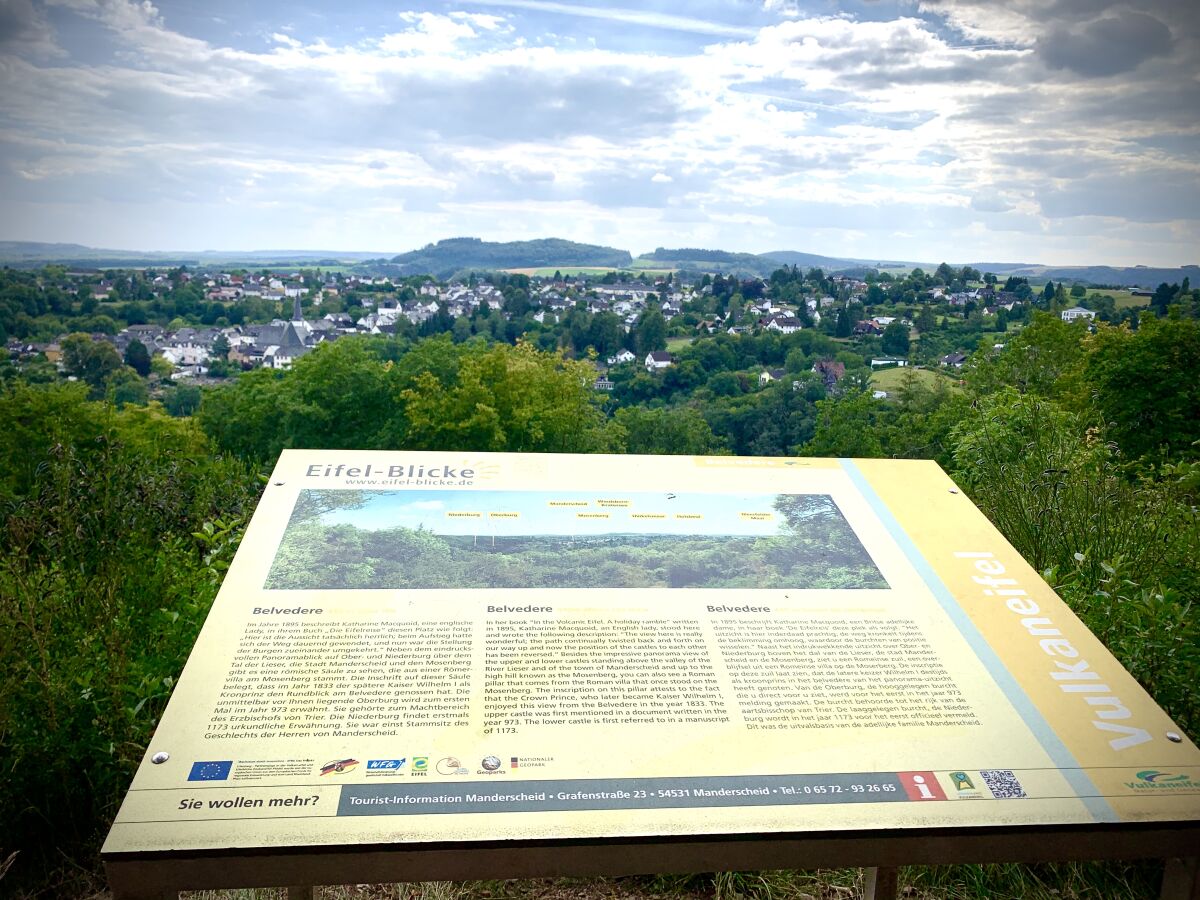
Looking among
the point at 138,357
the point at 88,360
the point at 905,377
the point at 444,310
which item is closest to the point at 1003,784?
the point at 905,377

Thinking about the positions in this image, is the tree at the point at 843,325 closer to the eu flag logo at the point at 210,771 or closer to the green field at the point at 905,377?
the green field at the point at 905,377

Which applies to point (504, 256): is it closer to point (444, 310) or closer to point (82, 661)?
point (444, 310)

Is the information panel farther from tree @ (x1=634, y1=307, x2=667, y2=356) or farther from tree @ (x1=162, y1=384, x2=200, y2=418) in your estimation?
tree @ (x1=634, y1=307, x2=667, y2=356)

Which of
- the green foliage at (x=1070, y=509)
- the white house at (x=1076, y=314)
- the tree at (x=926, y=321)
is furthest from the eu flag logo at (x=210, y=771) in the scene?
the tree at (x=926, y=321)

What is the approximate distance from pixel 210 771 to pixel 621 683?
3.12 feet

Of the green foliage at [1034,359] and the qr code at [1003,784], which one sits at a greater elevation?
the qr code at [1003,784]

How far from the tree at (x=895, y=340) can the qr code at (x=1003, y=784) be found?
23.8m

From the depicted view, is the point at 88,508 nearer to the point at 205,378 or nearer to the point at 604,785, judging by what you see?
the point at 604,785

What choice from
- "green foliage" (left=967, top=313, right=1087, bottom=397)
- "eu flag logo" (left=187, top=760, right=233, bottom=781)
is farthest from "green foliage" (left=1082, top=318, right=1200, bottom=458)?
"eu flag logo" (left=187, top=760, right=233, bottom=781)

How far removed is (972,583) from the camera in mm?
2725

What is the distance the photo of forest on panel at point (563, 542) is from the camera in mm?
2578

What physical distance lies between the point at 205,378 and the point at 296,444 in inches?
479

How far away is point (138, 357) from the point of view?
24.2m

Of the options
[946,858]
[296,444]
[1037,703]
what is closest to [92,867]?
[946,858]
